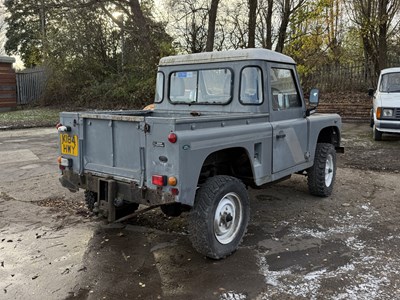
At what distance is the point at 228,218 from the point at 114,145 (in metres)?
1.34

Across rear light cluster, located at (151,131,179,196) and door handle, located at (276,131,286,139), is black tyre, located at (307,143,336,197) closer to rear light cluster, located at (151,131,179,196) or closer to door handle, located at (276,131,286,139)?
door handle, located at (276,131,286,139)

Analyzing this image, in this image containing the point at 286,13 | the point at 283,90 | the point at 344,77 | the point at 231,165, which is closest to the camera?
the point at 231,165

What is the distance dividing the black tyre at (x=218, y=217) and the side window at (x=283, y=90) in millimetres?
1290

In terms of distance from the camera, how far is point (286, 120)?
486 cm

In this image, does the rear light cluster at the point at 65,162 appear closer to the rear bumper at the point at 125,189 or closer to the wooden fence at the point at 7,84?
the rear bumper at the point at 125,189

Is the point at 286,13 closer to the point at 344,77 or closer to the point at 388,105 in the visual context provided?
the point at 344,77

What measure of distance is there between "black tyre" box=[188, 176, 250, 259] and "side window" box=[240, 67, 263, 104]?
1.07m

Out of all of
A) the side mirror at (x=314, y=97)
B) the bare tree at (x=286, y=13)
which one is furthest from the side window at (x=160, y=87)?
the bare tree at (x=286, y=13)

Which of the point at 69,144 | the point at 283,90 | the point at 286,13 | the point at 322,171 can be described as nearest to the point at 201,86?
the point at 283,90

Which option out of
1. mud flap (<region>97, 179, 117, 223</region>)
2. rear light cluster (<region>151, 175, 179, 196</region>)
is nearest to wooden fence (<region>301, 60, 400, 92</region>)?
mud flap (<region>97, 179, 117, 223</region>)

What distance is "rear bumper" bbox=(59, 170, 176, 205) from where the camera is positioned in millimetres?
3475

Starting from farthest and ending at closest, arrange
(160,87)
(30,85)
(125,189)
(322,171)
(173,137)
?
1. (30,85)
2. (322,171)
3. (160,87)
4. (125,189)
5. (173,137)

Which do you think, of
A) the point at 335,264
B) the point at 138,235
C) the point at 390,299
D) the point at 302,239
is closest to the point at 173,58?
the point at 138,235

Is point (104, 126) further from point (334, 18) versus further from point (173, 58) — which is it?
point (334, 18)
